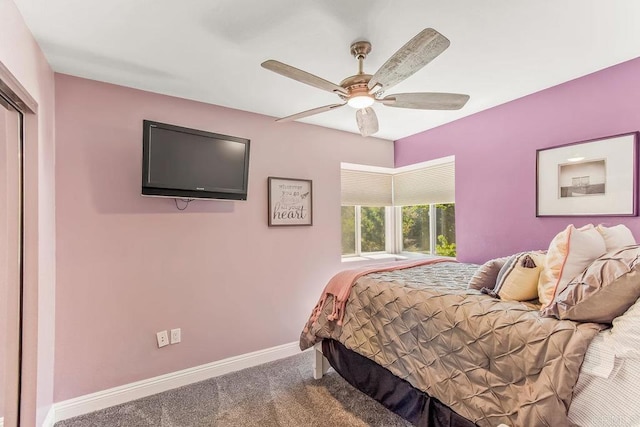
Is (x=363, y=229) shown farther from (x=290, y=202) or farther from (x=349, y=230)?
(x=290, y=202)

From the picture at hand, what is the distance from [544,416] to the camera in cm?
116

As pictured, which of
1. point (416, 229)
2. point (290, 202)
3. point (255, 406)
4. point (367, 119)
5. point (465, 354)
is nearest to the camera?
point (465, 354)

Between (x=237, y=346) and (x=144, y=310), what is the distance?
847 millimetres

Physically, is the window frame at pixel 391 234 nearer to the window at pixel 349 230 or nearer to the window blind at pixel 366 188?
the window at pixel 349 230

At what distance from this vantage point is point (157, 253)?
2428mm

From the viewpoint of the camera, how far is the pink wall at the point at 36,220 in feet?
5.07

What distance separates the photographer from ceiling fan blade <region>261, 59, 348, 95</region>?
146 cm

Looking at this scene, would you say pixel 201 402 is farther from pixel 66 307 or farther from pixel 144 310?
pixel 66 307

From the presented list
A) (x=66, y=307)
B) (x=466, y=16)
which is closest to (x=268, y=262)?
(x=66, y=307)

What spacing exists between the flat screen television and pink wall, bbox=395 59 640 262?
215 centimetres

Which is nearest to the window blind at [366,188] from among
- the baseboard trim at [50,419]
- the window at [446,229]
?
the window at [446,229]

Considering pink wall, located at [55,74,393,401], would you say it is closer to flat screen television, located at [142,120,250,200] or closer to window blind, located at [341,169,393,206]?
flat screen television, located at [142,120,250,200]

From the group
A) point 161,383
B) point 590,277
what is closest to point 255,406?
point 161,383

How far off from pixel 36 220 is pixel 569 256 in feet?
8.87
